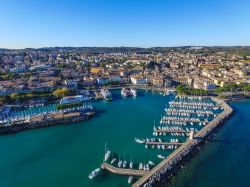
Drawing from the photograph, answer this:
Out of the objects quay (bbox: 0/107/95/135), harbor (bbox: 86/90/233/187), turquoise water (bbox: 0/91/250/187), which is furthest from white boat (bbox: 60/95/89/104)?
harbor (bbox: 86/90/233/187)


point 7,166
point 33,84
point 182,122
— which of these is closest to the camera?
point 7,166

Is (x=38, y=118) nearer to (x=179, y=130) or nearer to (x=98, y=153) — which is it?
(x=98, y=153)

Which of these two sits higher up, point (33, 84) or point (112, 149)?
point (33, 84)

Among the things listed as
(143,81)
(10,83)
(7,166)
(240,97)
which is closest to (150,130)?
(7,166)

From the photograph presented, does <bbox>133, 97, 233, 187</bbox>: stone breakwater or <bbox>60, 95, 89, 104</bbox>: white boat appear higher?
<bbox>60, 95, 89, 104</bbox>: white boat

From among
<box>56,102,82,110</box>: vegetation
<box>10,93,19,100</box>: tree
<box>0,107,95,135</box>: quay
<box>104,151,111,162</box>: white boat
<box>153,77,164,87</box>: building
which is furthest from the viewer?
<box>153,77,164,87</box>: building

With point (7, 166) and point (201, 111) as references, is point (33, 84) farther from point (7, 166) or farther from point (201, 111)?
point (201, 111)

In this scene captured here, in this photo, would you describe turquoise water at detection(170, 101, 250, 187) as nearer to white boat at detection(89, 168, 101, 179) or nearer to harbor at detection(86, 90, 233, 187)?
harbor at detection(86, 90, 233, 187)
